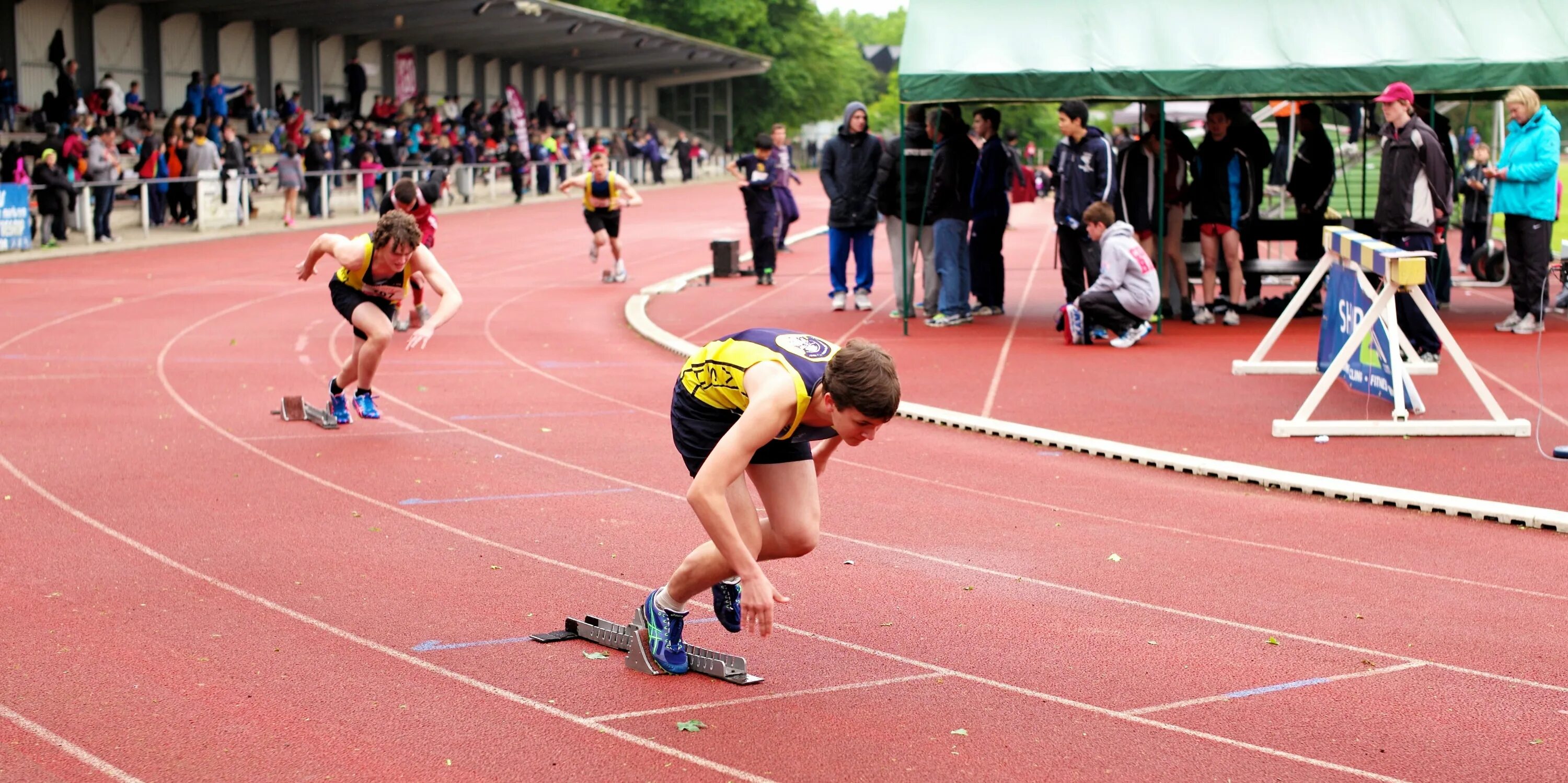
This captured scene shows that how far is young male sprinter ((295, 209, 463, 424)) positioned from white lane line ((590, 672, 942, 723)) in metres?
4.82

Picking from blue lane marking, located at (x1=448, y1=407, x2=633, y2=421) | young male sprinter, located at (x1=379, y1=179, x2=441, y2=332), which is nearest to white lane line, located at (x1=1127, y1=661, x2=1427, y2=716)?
blue lane marking, located at (x1=448, y1=407, x2=633, y2=421)

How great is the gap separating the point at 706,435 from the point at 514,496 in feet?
11.6

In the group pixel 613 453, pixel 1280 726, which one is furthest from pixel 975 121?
pixel 1280 726

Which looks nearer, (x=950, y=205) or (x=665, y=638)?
(x=665, y=638)

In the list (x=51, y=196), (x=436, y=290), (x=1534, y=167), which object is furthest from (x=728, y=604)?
(x=51, y=196)

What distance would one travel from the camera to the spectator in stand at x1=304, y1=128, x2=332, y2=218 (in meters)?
32.3

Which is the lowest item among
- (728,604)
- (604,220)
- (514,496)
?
(514,496)

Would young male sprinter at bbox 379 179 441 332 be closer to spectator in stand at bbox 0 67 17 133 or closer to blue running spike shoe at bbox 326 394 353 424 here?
blue running spike shoe at bbox 326 394 353 424

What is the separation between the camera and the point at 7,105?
95.9ft

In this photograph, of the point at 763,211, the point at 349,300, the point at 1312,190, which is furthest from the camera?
the point at 763,211

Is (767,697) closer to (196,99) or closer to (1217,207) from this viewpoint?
(1217,207)

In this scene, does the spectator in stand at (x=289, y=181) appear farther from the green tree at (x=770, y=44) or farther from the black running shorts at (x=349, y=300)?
the green tree at (x=770, y=44)

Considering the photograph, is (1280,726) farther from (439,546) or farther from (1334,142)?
(1334,142)

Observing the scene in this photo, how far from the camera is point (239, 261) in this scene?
2391cm
